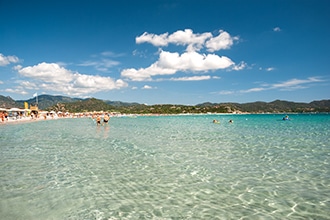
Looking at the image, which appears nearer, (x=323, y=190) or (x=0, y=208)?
(x=0, y=208)

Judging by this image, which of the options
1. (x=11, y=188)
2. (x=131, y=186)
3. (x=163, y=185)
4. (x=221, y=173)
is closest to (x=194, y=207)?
(x=163, y=185)

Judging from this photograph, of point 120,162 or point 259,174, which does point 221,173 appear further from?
point 120,162

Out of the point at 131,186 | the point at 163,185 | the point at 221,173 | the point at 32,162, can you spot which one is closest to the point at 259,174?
the point at 221,173

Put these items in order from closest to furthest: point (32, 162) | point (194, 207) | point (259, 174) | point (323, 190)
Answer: point (194, 207) → point (323, 190) → point (259, 174) → point (32, 162)

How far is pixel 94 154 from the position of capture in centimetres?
1424

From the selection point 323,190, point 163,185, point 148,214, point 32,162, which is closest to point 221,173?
point 163,185

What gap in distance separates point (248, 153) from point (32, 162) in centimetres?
1170

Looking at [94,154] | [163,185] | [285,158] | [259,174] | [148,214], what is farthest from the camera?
[94,154]

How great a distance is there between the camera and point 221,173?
9.80 meters

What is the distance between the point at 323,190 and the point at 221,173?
3.46m

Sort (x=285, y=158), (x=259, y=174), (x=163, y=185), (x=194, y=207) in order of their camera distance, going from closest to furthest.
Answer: (x=194, y=207) → (x=163, y=185) → (x=259, y=174) → (x=285, y=158)

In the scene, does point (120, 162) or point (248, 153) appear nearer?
point (120, 162)

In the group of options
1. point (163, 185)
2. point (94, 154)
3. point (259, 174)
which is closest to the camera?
point (163, 185)

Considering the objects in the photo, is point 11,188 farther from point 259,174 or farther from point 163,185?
point 259,174
